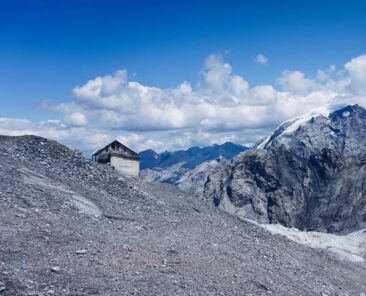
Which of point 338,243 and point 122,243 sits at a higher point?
point 122,243

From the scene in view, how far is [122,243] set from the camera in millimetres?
17047

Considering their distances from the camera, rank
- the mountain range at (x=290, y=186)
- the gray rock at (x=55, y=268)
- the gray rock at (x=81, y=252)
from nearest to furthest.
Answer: the gray rock at (x=55, y=268)
the gray rock at (x=81, y=252)
the mountain range at (x=290, y=186)

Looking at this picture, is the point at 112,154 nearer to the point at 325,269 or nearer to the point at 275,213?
the point at 325,269

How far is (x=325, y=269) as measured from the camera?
979 inches

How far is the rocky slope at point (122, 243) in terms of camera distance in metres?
13.4

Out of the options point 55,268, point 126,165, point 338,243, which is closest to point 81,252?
point 55,268

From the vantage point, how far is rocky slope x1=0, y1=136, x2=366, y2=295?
1344 centimetres

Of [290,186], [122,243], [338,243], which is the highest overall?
[122,243]

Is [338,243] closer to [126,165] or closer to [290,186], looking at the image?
[126,165]

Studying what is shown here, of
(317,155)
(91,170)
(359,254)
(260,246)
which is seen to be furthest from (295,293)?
(317,155)

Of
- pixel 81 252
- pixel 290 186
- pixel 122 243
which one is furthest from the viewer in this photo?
pixel 290 186

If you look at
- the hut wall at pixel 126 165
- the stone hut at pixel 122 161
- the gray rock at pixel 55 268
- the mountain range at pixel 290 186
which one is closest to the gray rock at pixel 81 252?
the gray rock at pixel 55 268

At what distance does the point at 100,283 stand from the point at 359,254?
29222mm

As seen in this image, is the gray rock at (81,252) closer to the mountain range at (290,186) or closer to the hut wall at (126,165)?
the hut wall at (126,165)
